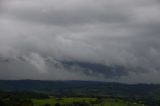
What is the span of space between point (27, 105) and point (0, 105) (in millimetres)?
14258

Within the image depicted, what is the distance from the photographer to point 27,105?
194 metres

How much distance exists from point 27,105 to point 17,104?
5.19 meters

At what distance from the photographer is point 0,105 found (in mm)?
185875

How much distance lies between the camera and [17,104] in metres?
192

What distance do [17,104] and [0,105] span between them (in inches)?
360
